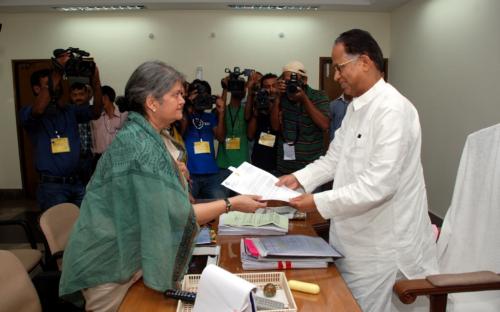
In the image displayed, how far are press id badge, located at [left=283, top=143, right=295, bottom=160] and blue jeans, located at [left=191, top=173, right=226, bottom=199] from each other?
63cm

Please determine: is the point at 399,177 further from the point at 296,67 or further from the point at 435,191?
the point at 435,191

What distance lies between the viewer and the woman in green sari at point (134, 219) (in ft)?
4.17

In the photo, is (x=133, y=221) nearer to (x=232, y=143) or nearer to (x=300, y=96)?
(x=300, y=96)

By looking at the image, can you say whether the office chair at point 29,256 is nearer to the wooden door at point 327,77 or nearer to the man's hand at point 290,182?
the man's hand at point 290,182

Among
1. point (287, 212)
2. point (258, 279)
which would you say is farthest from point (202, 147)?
point (258, 279)

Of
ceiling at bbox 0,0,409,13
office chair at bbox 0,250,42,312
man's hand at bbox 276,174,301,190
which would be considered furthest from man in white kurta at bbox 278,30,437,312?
ceiling at bbox 0,0,409,13

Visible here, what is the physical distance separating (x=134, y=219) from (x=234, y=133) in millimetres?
2466

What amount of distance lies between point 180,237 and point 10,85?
5.99m

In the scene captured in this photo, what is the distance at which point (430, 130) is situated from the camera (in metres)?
4.89

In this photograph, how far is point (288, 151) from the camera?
3.47m

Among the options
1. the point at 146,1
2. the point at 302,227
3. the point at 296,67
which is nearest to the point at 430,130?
the point at 296,67

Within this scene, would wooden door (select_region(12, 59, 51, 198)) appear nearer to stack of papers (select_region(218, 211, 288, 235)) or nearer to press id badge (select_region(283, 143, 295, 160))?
press id badge (select_region(283, 143, 295, 160))

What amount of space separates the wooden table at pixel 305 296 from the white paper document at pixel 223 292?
0.28 m

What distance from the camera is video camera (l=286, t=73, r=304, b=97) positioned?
132 inches
